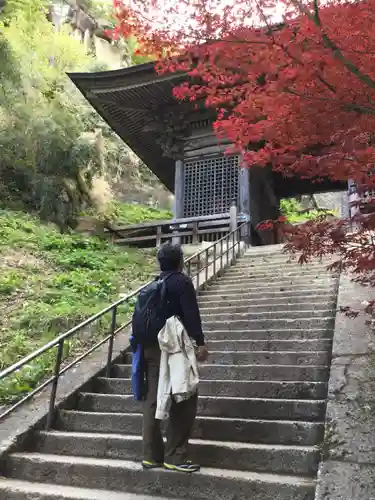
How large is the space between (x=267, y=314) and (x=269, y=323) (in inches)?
14.0

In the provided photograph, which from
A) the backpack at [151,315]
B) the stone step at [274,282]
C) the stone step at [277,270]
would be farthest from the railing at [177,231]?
the backpack at [151,315]

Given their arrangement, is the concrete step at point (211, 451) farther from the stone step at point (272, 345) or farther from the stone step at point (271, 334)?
the stone step at point (271, 334)

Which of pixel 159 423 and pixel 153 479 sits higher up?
pixel 159 423

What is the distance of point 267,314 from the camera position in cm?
603

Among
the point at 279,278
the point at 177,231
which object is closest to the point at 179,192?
the point at 177,231

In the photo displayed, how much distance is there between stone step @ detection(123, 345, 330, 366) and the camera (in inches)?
177

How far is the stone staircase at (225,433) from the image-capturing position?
3057 millimetres

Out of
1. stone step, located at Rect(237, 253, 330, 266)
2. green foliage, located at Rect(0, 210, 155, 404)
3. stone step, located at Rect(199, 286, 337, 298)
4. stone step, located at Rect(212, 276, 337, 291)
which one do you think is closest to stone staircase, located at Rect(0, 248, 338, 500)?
stone step, located at Rect(199, 286, 337, 298)

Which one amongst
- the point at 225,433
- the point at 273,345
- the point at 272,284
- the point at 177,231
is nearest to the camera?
the point at 225,433

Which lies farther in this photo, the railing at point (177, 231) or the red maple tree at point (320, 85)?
the railing at point (177, 231)

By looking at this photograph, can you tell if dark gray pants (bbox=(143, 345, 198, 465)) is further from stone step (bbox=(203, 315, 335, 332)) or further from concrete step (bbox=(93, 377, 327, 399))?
stone step (bbox=(203, 315, 335, 332))

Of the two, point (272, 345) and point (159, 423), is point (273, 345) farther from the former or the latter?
point (159, 423)

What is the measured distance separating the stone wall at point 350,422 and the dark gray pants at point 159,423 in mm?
925

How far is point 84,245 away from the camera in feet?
39.5
